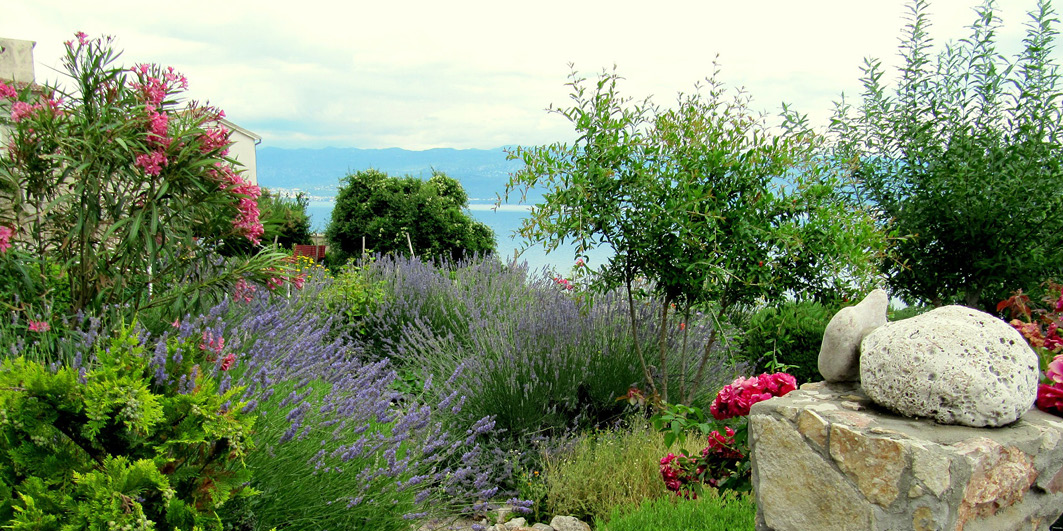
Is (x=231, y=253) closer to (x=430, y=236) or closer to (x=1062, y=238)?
(x=1062, y=238)

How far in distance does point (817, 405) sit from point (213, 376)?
2.30 meters

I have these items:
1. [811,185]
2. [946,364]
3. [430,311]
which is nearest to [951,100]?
[811,185]

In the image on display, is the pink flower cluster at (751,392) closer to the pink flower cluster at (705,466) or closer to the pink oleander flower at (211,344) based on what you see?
the pink flower cluster at (705,466)

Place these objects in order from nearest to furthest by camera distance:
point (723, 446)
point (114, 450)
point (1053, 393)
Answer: point (114, 450)
point (1053, 393)
point (723, 446)

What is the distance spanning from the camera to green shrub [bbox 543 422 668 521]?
3.51 meters

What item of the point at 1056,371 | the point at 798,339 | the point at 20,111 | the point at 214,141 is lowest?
the point at 798,339

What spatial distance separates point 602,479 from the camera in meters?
3.55

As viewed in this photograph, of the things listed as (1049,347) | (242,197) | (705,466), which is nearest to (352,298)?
(242,197)

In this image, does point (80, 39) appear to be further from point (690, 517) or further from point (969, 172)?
→ point (969, 172)

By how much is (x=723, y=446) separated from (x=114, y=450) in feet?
8.07

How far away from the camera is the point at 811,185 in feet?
13.5

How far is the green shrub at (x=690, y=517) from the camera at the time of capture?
2.77 m

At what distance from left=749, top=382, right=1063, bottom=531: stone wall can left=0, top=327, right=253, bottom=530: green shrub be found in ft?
5.92

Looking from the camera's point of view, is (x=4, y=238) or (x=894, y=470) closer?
(x=894, y=470)
